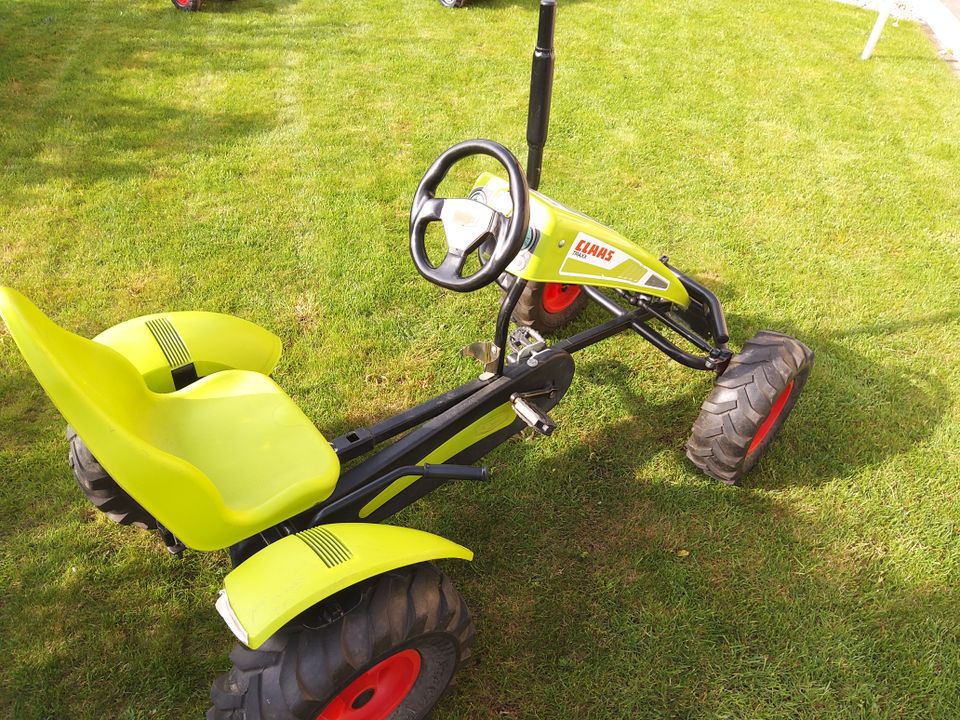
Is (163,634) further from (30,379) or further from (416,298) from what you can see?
(416,298)

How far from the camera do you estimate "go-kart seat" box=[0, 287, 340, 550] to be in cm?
135

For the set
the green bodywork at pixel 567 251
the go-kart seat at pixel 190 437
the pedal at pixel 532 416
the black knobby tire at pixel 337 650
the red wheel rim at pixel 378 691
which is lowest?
the red wheel rim at pixel 378 691

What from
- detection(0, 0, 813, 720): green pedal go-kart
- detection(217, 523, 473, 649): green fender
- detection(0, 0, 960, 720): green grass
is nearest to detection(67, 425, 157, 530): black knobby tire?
detection(0, 0, 813, 720): green pedal go-kart

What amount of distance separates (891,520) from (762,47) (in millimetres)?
5288

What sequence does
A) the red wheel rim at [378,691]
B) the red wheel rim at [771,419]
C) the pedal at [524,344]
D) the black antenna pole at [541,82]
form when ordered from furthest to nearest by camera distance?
the red wheel rim at [771,419], the pedal at [524,344], the black antenna pole at [541,82], the red wheel rim at [378,691]

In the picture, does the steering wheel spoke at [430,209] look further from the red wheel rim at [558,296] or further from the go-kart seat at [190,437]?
the red wheel rim at [558,296]

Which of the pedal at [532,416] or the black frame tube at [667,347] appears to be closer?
the pedal at [532,416]

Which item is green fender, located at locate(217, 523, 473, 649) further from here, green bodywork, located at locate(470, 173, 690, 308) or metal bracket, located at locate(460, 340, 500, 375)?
green bodywork, located at locate(470, 173, 690, 308)

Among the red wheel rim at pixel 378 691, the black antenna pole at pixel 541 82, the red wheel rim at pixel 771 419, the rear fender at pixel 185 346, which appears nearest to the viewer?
the red wheel rim at pixel 378 691

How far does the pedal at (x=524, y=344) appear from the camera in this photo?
245 cm

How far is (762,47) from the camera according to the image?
6359mm

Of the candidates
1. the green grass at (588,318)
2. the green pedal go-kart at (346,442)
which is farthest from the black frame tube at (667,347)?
the green grass at (588,318)

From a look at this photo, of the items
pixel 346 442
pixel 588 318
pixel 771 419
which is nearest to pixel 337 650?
pixel 346 442

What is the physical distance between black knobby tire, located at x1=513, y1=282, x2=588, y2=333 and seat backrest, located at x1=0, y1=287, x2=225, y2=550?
1.80 meters
